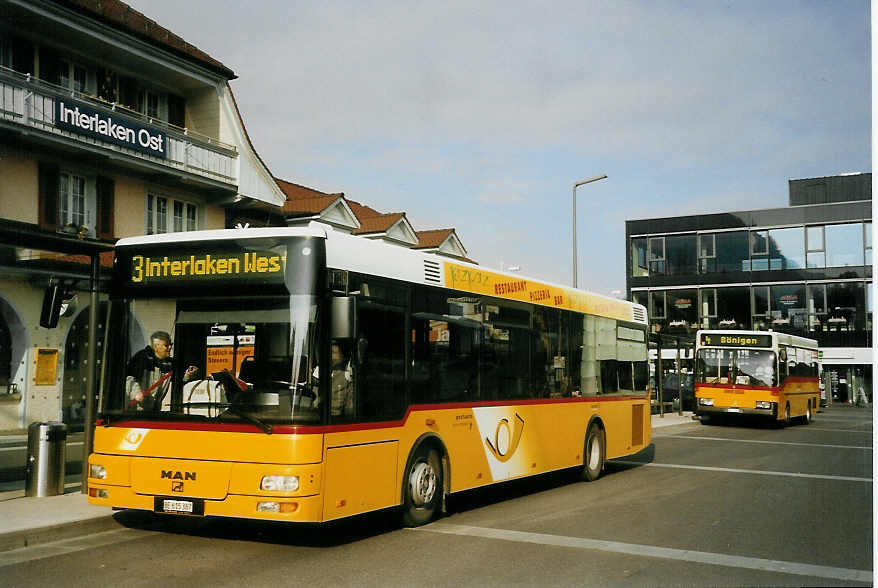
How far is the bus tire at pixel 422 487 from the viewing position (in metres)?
9.30

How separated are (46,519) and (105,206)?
14.2 metres

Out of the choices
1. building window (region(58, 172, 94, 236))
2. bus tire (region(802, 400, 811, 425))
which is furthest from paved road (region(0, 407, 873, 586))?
bus tire (region(802, 400, 811, 425))

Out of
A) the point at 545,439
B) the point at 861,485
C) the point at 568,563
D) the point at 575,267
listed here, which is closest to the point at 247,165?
the point at 575,267

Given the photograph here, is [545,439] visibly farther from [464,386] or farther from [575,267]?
[575,267]

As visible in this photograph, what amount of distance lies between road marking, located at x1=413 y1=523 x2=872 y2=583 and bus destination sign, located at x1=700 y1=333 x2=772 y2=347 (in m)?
22.2

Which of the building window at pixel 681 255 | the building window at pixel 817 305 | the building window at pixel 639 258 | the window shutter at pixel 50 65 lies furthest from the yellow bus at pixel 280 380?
the building window at pixel 639 258

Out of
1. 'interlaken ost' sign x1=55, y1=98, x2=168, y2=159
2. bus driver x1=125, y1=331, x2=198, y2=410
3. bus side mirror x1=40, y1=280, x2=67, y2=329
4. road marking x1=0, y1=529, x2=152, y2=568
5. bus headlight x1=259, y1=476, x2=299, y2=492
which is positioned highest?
'interlaken ost' sign x1=55, y1=98, x2=168, y2=159

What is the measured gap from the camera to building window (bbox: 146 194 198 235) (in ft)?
76.5

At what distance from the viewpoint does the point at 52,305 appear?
9.91 m

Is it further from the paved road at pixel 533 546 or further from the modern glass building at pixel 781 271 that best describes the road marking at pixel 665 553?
the modern glass building at pixel 781 271

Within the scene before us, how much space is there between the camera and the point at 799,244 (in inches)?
2218

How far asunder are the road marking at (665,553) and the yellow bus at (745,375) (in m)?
22.0

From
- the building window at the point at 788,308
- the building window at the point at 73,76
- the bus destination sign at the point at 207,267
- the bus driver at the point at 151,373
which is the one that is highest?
the building window at the point at 73,76

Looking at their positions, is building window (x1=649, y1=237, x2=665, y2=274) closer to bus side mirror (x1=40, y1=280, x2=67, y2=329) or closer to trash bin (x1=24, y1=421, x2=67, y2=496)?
trash bin (x1=24, y1=421, x2=67, y2=496)
